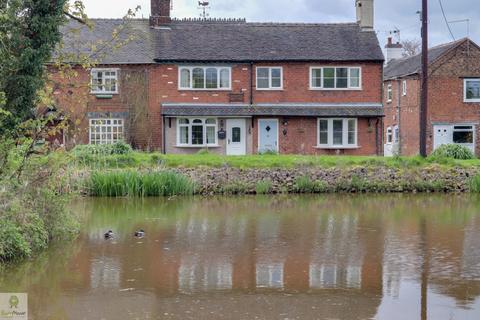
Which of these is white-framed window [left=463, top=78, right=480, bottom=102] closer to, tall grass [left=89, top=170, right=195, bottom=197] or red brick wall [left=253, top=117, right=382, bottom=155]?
red brick wall [left=253, top=117, right=382, bottom=155]

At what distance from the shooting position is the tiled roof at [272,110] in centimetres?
3751

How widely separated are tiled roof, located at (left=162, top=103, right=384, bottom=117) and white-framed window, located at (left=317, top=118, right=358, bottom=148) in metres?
0.59

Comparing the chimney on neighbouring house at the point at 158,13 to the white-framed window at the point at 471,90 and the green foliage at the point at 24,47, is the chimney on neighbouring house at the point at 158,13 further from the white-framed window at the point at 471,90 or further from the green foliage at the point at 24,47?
the green foliage at the point at 24,47

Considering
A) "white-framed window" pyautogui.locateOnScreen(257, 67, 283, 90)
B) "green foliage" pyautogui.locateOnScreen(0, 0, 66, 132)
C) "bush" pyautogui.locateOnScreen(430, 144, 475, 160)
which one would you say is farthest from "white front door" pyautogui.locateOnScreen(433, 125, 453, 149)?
"green foliage" pyautogui.locateOnScreen(0, 0, 66, 132)

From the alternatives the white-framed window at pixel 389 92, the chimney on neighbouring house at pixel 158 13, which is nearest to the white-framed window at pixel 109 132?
the chimney on neighbouring house at pixel 158 13

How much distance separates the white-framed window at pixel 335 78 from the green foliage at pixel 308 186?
44.1ft

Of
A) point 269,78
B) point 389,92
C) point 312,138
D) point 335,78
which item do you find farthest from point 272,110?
point 389,92

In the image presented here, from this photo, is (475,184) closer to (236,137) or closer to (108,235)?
(236,137)

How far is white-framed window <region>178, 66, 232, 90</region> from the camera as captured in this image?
38.3 meters

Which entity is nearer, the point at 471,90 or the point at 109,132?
the point at 109,132

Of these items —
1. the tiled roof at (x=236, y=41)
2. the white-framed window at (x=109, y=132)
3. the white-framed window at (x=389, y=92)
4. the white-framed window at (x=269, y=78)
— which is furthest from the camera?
the white-framed window at (x=389, y=92)

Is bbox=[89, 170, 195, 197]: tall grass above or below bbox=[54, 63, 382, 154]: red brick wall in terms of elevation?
below

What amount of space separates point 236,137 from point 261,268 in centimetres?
2654

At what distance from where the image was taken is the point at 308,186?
2605 centimetres
